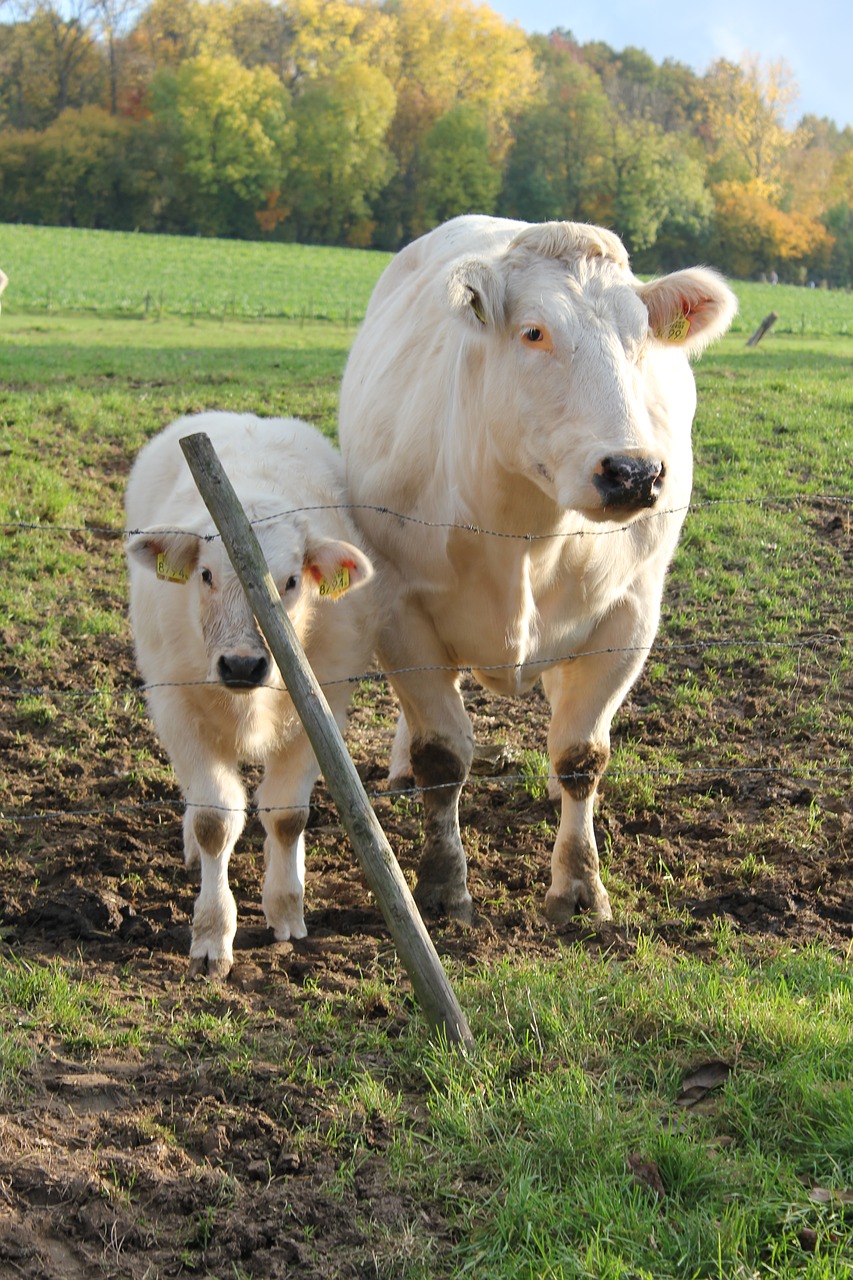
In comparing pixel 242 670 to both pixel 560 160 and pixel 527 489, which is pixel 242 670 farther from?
pixel 560 160

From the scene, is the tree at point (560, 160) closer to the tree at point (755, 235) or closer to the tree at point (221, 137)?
the tree at point (755, 235)

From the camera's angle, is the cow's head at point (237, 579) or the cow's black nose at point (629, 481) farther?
the cow's head at point (237, 579)

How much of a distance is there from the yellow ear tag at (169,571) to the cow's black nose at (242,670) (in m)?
0.52

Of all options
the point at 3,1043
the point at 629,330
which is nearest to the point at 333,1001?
the point at 3,1043

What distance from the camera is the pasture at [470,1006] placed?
3.02 meters

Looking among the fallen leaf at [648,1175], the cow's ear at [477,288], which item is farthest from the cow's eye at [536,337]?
the fallen leaf at [648,1175]

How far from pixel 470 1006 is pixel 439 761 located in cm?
151

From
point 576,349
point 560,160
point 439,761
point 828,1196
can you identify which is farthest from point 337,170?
point 828,1196

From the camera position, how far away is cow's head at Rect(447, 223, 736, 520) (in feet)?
13.3

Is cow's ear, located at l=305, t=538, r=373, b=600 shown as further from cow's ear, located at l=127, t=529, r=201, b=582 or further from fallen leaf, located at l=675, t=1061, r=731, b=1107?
fallen leaf, located at l=675, t=1061, r=731, b=1107

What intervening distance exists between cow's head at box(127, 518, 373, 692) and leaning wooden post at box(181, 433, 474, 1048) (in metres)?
0.34

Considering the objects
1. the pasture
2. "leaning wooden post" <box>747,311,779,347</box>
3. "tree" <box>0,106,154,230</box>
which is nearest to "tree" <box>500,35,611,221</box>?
"tree" <box>0,106,154,230</box>

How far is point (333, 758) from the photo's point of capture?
153 inches

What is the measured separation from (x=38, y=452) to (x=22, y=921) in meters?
6.23
